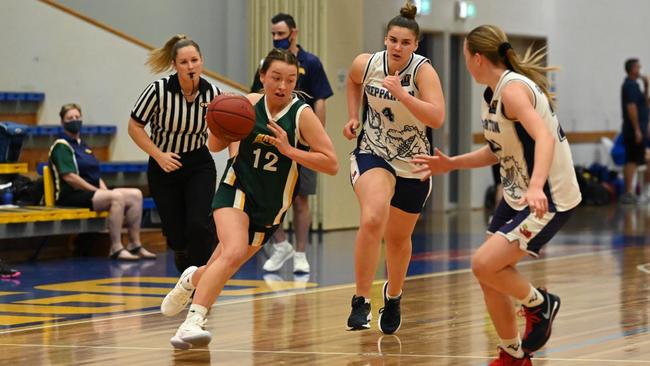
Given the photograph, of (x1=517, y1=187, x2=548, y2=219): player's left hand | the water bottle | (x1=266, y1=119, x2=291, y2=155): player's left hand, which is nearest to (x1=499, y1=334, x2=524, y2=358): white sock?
(x1=517, y1=187, x2=548, y2=219): player's left hand

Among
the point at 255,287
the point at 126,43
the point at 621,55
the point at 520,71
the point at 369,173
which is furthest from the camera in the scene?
the point at 621,55

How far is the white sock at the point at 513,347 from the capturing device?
5.45 meters

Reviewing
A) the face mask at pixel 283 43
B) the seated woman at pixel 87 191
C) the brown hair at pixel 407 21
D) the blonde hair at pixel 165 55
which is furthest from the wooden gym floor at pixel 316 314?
the face mask at pixel 283 43

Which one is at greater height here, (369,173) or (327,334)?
(369,173)

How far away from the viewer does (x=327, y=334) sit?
22.0 ft

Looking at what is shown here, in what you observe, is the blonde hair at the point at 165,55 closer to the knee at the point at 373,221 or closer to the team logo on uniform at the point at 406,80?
the team logo on uniform at the point at 406,80

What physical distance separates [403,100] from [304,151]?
57 cm

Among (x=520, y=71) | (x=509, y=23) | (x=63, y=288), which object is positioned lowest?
(x=63, y=288)

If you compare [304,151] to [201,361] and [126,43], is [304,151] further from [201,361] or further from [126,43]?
[126,43]

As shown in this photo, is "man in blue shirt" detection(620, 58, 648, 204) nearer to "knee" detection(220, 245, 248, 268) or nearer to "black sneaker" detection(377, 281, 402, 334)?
"black sneaker" detection(377, 281, 402, 334)

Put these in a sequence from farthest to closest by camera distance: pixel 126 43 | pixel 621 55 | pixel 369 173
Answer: pixel 621 55 < pixel 126 43 < pixel 369 173

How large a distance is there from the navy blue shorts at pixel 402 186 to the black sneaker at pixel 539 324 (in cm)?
139

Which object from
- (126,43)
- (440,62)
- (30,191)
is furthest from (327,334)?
(440,62)

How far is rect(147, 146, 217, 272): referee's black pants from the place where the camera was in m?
7.35
